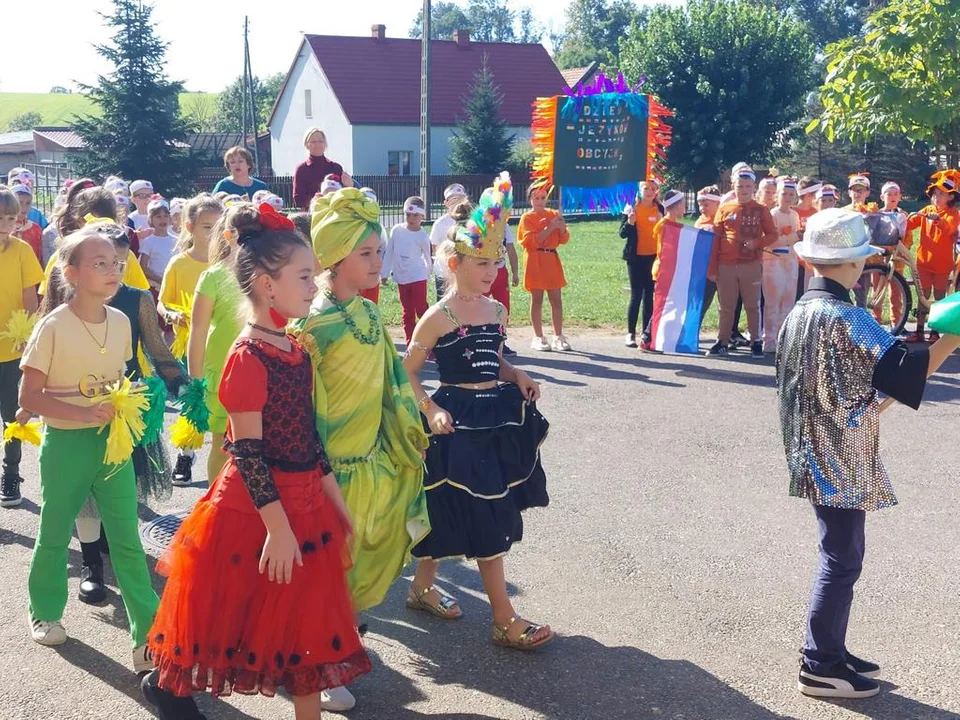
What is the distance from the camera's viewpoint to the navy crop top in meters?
4.90

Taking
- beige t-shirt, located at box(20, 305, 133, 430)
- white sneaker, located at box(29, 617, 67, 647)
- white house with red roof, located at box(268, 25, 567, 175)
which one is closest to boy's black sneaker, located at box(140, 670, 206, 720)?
white sneaker, located at box(29, 617, 67, 647)

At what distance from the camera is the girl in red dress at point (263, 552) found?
3.56 m

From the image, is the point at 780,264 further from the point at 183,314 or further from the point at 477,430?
the point at 477,430

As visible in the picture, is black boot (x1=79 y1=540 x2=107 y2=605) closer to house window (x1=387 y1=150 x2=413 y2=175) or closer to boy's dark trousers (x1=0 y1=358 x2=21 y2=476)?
boy's dark trousers (x1=0 y1=358 x2=21 y2=476)

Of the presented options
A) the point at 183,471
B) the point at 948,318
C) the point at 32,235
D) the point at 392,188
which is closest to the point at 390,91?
the point at 392,188

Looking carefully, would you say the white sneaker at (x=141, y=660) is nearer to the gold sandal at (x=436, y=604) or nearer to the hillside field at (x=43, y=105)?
the gold sandal at (x=436, y=604)

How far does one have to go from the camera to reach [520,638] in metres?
4.68

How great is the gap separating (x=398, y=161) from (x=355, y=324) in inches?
2029

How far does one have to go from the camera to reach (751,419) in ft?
30.0

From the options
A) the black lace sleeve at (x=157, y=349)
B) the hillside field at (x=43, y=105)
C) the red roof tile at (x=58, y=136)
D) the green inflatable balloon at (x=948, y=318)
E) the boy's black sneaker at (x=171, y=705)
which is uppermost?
the hillside field at (x=43, y=105)

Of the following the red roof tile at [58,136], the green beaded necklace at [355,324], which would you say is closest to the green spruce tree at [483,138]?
the green beaded necklace at [355,324]

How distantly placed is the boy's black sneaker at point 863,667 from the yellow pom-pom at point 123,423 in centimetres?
308

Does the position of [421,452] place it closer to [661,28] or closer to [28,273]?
[28,273]

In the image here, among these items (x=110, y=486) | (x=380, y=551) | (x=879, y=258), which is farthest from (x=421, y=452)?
(x=879, y=258)
